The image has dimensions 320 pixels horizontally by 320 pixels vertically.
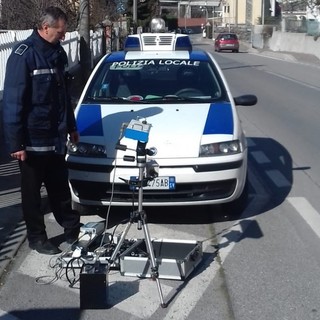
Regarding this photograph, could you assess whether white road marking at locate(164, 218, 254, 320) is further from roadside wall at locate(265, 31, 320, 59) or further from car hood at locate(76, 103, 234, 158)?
roadside wall at locate(265, 31, 320, 59)

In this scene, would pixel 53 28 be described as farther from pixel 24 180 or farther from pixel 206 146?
→ pixel 206 146

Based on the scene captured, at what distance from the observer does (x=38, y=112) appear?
5570mm

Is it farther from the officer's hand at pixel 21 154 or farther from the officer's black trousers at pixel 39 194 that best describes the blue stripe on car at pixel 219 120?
the officer's hand at pixel 21 154

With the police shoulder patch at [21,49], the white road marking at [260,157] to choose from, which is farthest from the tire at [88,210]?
the white road marking at [260,157]

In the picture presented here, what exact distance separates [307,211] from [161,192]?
1.76 meters

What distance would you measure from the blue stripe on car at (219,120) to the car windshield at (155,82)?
0.35m

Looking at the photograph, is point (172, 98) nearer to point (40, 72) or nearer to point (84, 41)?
point (40, 72)

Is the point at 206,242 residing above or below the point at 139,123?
below

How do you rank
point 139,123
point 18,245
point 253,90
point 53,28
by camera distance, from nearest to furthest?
point 139,123 < point 53,28 < point 18,245 < point 253,90

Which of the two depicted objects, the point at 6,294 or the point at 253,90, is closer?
the point at 6,294

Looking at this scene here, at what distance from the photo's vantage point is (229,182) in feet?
21.9

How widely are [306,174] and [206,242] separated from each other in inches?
132

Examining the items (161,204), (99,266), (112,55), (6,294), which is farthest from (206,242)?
(112,55)

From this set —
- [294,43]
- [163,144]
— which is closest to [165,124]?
[163,144]
